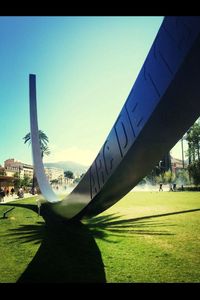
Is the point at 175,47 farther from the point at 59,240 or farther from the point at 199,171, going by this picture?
the point at 199,171

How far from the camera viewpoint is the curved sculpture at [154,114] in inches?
193

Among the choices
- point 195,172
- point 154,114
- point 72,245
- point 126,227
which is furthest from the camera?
point 195,172

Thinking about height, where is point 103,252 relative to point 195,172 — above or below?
below

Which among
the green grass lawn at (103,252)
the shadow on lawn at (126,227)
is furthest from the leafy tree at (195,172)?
the green grass lawn at (103,252)

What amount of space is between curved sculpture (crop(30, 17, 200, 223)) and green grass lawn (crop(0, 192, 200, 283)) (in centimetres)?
134

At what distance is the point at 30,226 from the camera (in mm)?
11828

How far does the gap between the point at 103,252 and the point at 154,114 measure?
11.2 ft

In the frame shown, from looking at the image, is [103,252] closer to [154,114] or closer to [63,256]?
[63,256]

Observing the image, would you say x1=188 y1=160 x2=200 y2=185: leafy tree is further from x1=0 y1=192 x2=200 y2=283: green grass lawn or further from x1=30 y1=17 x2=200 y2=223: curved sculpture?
x1=30 y1=17 x2=200 y2=223: curved sculpture

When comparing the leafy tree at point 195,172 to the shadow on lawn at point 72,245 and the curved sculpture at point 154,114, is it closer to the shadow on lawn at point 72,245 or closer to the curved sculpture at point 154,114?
the shadow on lawn at point 72,245

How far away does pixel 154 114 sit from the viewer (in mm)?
5707

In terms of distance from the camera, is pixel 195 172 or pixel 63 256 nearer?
pixel 63 256

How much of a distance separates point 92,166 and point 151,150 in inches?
84.5

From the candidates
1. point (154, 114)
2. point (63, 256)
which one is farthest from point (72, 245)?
point (154, 114)
